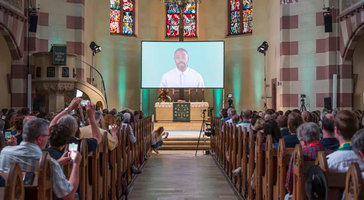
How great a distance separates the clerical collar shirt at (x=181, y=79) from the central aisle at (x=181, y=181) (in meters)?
6.68

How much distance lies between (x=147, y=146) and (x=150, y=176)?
9.69ft

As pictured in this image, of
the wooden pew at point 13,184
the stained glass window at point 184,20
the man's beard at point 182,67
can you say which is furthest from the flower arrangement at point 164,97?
the wooden pew at point 13,184

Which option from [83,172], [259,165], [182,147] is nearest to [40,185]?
[83,172]

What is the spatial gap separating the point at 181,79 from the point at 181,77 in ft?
0.26

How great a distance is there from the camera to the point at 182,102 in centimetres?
1677

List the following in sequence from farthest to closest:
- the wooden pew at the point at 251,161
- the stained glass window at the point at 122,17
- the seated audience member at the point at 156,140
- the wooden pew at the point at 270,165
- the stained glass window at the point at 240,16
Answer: the stained glass window at the point at 122,17
the stained glass window at the point at 240,16
the seated audience member at the point at 156,140
the wooden pew at the point at 251,161
the wooden pew at the point at 270,165

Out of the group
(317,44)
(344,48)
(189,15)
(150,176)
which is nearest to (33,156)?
(150,176)

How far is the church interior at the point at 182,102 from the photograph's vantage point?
2963mm

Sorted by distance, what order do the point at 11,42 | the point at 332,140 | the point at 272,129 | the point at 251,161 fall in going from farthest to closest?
1. the point at 11,42
2. the point at 251,161
3. the point at 272,129
4. the point at 332,140

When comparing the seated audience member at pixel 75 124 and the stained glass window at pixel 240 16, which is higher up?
the stained glass window at pixel 240 16

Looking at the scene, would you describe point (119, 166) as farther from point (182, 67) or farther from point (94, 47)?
point (94, 47)

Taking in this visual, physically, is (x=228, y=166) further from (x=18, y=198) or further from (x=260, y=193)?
(x=18, y=198)

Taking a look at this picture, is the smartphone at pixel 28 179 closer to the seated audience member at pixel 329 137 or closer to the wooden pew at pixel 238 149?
the seated audience member at pixel 329 137

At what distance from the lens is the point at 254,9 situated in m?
18.0
